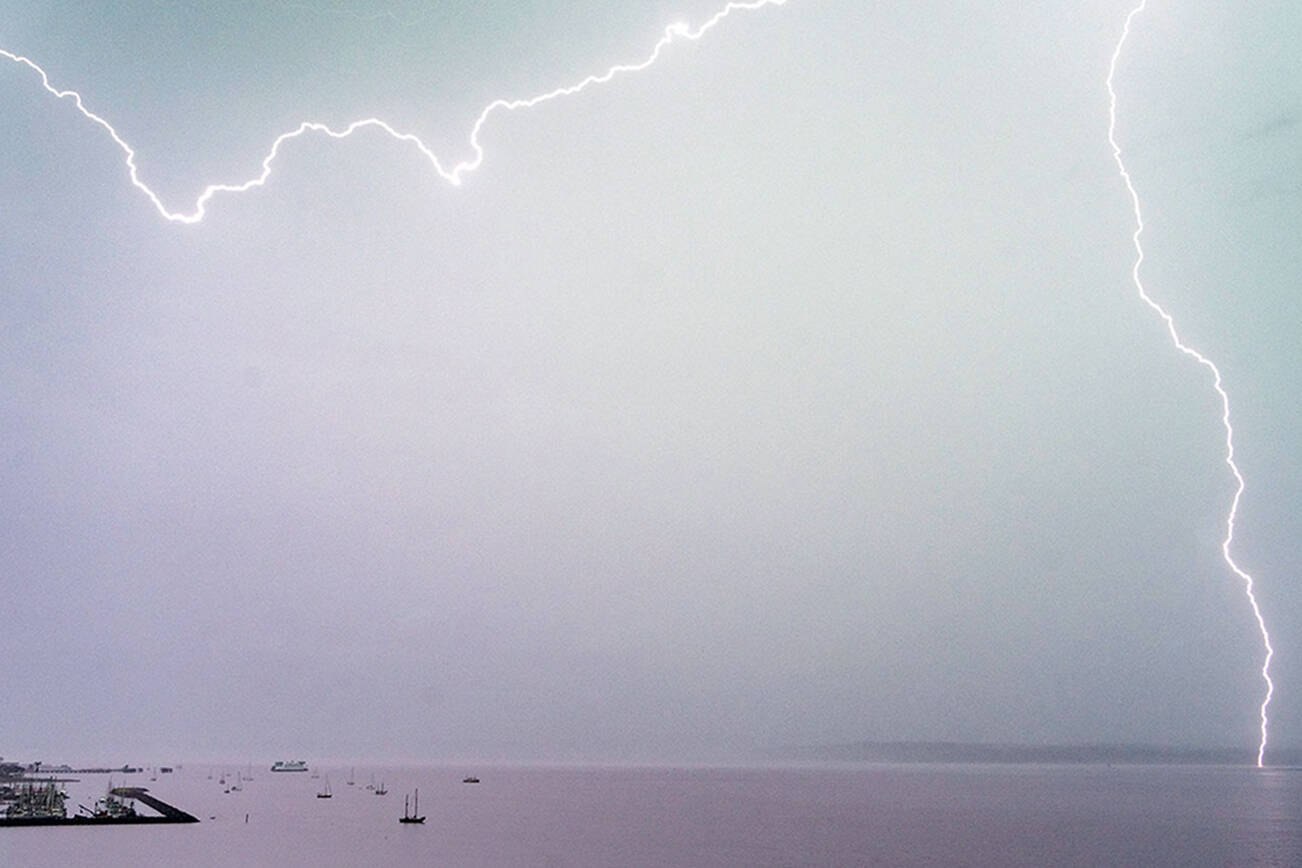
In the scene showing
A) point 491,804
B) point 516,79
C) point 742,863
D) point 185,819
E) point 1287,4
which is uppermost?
point 1287,4

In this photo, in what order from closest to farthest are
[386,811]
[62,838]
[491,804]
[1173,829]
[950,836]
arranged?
[62,838] → [950,836] → [1173,829] → [386,811] → [491,804]

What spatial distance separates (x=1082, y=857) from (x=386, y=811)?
119 feet

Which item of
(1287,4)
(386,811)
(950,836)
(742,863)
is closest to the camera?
(1287,4)

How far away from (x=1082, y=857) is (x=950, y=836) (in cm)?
701

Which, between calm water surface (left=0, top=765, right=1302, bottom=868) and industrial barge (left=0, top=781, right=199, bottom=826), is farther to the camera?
industrial barge (left=0, top=781, right=199, bottom=826)

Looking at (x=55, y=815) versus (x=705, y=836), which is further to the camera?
(x=705, y=836)

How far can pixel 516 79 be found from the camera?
11.3 m

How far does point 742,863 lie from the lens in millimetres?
25406

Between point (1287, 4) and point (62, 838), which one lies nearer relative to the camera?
point (1287, 4)

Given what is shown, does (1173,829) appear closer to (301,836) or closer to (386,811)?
(301,836)

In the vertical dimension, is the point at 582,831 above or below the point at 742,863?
below

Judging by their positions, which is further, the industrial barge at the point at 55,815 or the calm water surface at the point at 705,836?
the industrial barge at the point at 55,815

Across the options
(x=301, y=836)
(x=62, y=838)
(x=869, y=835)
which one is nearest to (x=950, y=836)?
(x=869, y=835)

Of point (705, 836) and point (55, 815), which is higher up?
point (55, 815)
